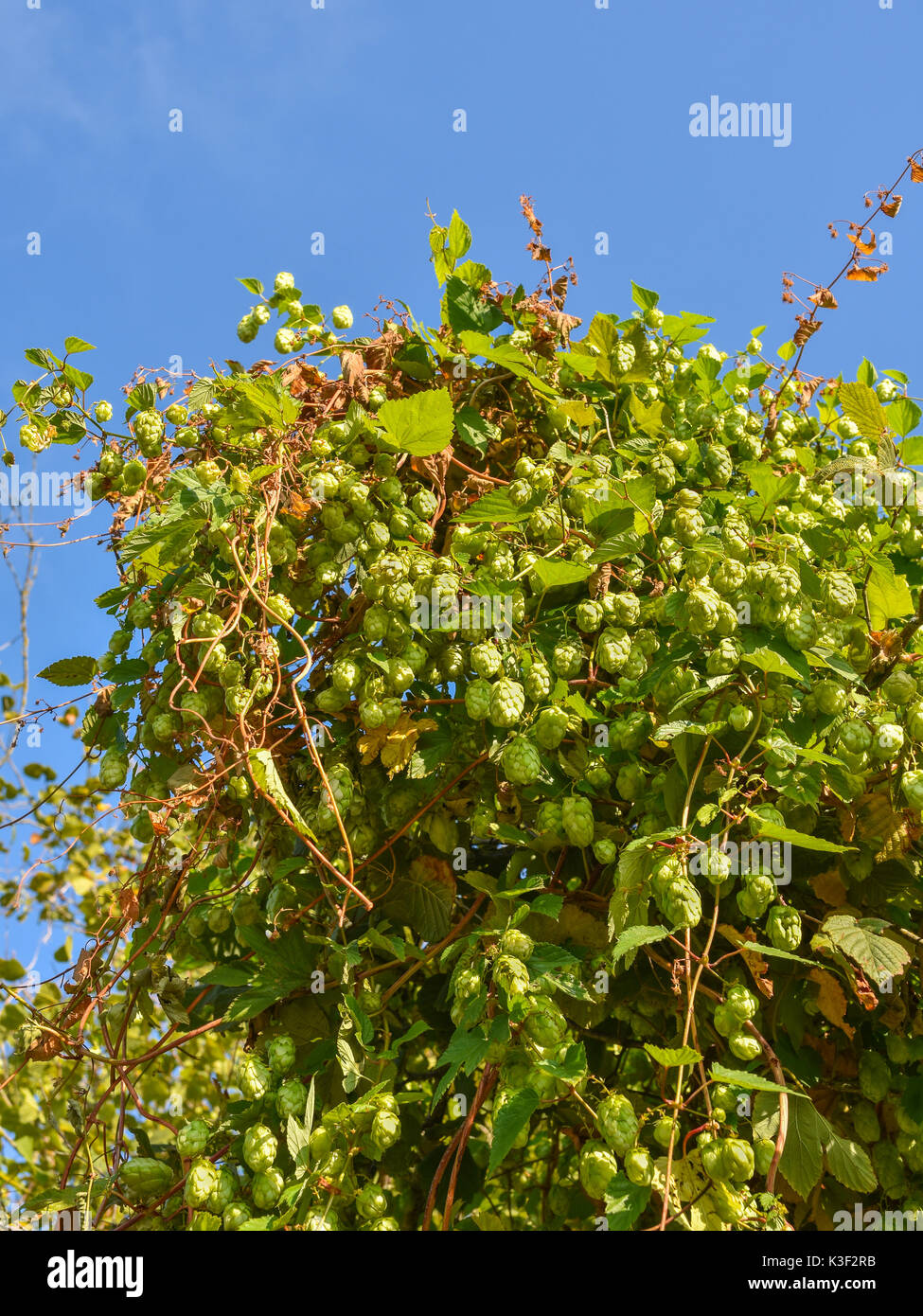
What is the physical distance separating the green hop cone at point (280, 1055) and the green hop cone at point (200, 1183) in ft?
0.52

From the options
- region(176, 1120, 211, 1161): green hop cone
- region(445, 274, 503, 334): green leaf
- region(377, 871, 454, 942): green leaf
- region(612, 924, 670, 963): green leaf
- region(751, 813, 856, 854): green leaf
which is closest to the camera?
region(612, 924, 670, 963): green leaf

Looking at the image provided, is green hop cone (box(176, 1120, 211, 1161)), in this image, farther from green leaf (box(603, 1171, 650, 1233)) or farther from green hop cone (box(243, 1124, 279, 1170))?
green leaf (box(603, 1171, 650, 1233))

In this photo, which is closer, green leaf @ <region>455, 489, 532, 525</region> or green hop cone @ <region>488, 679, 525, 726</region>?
green hop cone @ <region>488, 679, 525, 726</region>

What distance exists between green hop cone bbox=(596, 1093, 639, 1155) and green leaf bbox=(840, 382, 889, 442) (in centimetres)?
122

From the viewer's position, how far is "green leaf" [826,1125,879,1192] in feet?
4.72

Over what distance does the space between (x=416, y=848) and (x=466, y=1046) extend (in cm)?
52

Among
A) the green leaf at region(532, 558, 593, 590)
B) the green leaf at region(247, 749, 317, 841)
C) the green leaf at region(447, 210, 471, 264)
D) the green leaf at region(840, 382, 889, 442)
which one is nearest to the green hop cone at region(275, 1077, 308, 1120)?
the green leaf at region(247, 749, 317, 841)

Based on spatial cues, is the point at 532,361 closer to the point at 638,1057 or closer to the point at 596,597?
the point at 596,597

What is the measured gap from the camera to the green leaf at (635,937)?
122 cm

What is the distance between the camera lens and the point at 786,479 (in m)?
1.64

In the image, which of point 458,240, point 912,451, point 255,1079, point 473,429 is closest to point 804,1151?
point 255,1079

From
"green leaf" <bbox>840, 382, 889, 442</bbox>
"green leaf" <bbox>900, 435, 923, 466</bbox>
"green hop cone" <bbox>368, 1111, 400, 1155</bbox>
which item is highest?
"green leaf" <bbox>840, 382, 889, 442</bbox>

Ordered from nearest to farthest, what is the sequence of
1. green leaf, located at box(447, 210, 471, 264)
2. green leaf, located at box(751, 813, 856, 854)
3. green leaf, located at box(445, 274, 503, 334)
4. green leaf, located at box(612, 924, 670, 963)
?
green leaf, located at box(612, 924, 670, 963) < green leaf, located at box(751, 813, 856, 854) < green leaf, located at box(445, 274, 503, 334) < green leaf, located at box(447, 210, 471, 264)
